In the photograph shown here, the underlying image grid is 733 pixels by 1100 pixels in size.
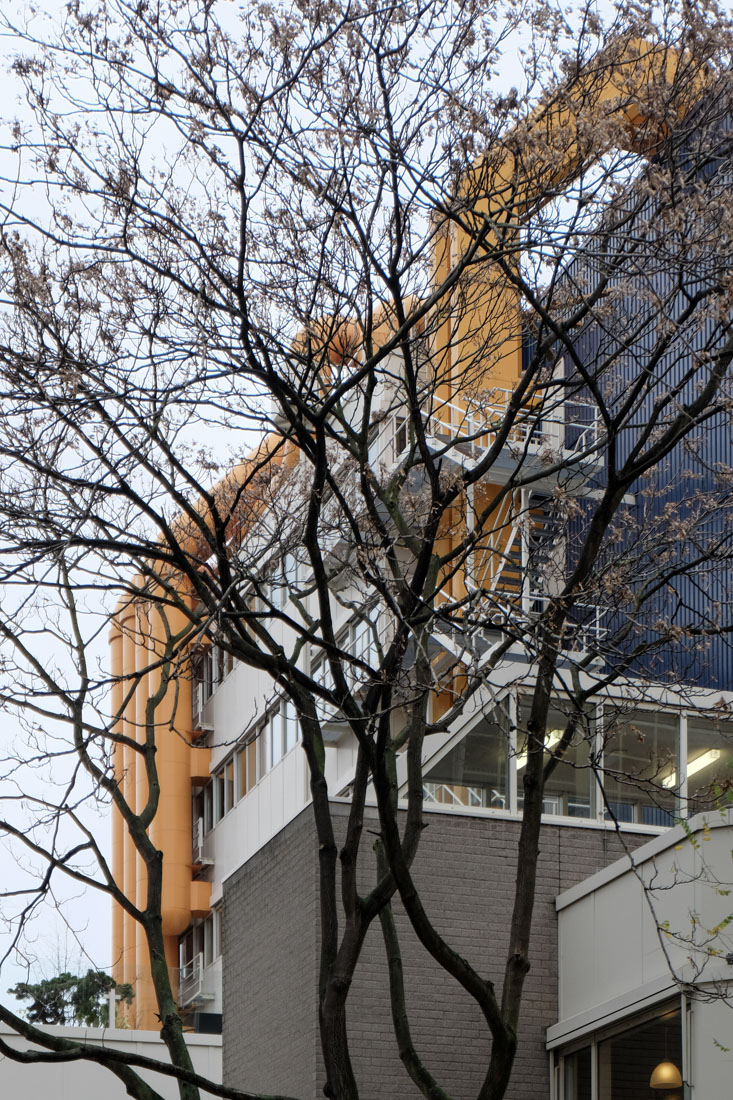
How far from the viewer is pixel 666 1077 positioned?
12742 mm

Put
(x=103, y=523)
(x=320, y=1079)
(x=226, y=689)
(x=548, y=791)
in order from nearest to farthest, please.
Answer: (x=103, y=523)
(x=320, y=1079)
(x=548, y=791)
(x=226, y=689)

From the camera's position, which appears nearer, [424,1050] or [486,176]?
[486,176]

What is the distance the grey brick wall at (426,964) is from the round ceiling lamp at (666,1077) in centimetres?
219

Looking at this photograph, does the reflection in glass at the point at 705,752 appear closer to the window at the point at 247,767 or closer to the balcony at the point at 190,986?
the balcony at the point at 190,986

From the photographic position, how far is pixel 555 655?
10336mm

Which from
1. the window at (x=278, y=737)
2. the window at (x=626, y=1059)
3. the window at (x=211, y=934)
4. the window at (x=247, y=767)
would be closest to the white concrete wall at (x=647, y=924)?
the window at (x=626, y=1059)

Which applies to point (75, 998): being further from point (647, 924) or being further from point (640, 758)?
point (647, 924)

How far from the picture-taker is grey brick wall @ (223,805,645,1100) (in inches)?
584

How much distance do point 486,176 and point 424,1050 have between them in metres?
8.60

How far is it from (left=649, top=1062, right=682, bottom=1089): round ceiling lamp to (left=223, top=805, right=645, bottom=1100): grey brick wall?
7.18 feet

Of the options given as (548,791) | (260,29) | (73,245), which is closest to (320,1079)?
(548,791)

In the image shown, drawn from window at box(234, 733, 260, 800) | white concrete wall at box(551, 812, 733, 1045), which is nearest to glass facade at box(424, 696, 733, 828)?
white concrete wall at box(551, 812, 733, 1045)

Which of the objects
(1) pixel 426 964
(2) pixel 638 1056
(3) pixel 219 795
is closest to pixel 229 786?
(3) pixel 219 795

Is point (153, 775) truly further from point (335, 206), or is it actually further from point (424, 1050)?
point (335, 206)
